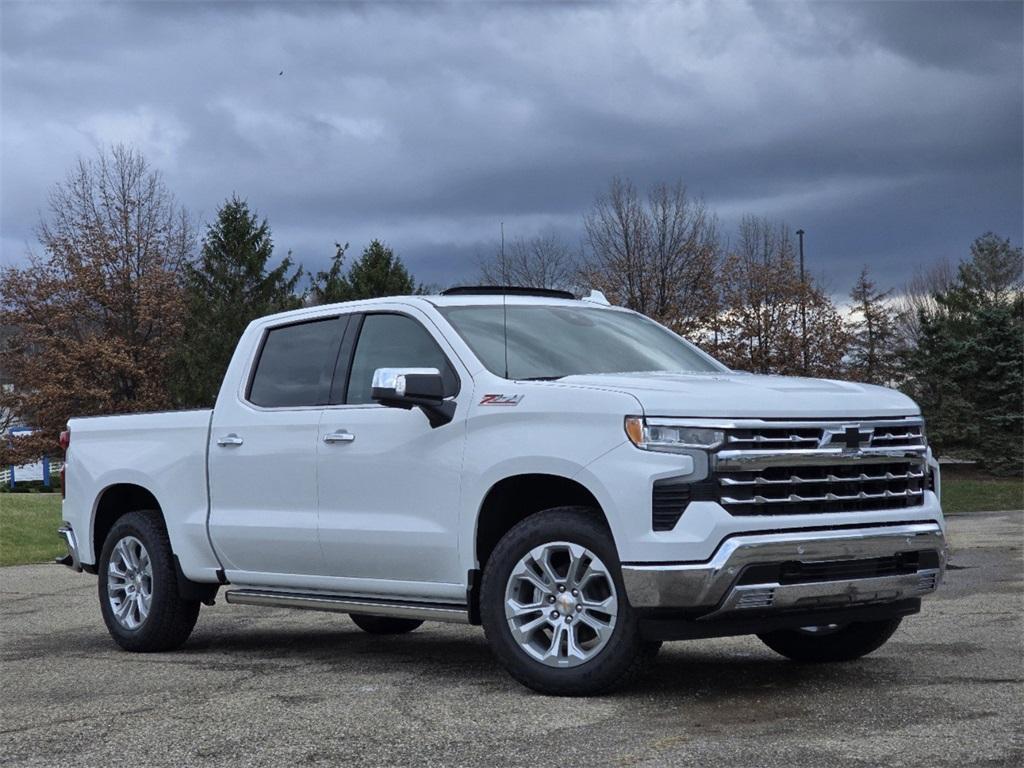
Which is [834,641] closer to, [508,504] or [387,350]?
[508,504]

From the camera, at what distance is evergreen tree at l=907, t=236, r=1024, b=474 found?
1886 inches

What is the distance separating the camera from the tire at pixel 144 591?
8812 millimetres

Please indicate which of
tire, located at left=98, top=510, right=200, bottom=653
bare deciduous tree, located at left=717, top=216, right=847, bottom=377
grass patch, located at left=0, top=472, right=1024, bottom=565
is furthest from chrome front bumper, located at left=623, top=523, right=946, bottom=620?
bare deciduous tree, located at left=717, top=216, right=847, bottom=377

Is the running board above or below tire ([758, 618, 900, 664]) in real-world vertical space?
above

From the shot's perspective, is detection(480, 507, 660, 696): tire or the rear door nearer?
detection(480, 507, 660, 696): tire

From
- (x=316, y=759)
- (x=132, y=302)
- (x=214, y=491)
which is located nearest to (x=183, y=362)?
(x=132, y=302)

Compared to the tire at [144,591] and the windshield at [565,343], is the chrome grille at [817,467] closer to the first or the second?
the windshield at [565,343]

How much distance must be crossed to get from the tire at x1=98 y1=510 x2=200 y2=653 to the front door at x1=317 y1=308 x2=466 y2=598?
1.57 meters

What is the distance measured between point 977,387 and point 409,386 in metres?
45.4

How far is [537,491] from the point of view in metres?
7.04

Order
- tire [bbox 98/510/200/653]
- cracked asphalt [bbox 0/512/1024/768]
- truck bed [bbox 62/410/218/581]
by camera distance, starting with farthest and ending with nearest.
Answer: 1. tire [bbox 98/510/200/653]
2. truck bed [bbox 62/410/218/581]
3. cracked asphalt [bbox 0/512/1024/768]

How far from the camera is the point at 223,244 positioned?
4522 cm

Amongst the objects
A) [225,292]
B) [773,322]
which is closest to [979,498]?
[773,322]

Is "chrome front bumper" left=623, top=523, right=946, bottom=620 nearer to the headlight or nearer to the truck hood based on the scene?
the headlight
